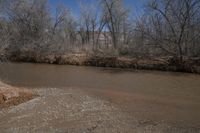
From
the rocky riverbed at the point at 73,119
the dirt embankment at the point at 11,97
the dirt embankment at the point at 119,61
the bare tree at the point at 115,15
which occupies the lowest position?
the rocky riverbed at the point at 73,119

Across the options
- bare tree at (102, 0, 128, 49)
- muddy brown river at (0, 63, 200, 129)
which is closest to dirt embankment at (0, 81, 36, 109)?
muddy brown river at (0, 63, 200, 129)

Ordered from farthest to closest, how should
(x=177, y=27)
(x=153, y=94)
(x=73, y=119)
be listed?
(x=177, y=27) < (x=153, y=94) < (x=73, y=119)

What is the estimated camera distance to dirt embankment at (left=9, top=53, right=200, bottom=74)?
2338cm

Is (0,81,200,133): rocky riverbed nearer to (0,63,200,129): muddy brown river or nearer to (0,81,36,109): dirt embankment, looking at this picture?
(0,81,36,109): dirt embankment

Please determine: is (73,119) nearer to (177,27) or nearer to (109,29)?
(177,27)

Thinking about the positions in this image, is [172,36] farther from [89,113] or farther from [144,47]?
[89,113]

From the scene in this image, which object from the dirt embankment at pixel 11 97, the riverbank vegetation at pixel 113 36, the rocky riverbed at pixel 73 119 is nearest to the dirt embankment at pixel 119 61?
the riverbank vegetation at pixel 113 36

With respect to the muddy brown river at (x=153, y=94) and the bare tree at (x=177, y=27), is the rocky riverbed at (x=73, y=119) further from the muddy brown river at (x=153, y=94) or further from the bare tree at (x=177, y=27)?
the bare tree at (x=177, y=27)

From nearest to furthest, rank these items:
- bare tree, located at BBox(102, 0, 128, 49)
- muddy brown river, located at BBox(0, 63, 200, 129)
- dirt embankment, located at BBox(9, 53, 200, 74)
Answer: muddy brown river, located at BBox(0, 63, 200, 129), dirt embankment, located at BBox(9, 53, 200, 74), bare tree, located at BBox(102, 0, 128, 49)

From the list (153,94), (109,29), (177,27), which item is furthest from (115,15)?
(153,94)

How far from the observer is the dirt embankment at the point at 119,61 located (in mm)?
23375

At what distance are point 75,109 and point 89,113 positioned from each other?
707 millimetres

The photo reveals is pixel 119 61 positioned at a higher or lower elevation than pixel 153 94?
higher

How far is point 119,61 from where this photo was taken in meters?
27.2
